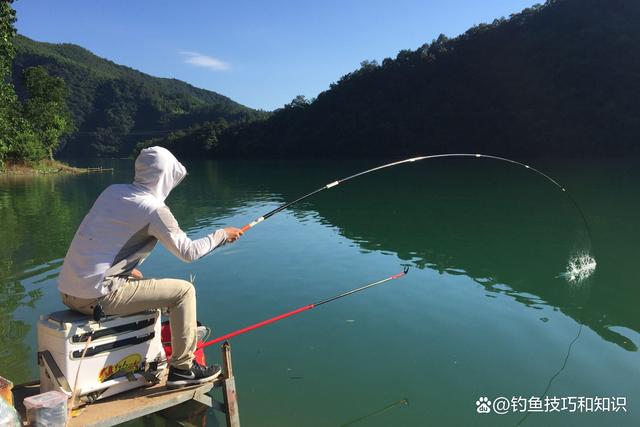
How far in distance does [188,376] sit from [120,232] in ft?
4.28

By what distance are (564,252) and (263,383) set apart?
950 centimetres

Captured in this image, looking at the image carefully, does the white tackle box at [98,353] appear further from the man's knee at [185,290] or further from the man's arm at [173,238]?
the man's arm at [173,238]

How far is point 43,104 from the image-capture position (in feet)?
177

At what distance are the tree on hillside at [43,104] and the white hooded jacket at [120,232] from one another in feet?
186

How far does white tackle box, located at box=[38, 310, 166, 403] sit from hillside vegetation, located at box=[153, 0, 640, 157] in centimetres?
6770

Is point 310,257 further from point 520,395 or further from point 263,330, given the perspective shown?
point 520,395

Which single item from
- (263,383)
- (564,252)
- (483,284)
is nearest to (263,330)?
(263,383)

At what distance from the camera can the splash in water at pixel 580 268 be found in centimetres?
1015

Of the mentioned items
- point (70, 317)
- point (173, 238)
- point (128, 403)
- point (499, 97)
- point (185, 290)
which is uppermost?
point (499, 97)

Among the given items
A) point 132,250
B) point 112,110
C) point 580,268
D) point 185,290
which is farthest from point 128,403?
point 112,110

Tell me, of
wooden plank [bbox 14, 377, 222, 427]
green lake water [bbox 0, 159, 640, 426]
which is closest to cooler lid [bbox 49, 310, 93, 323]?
wooden plank [bbox 14, 377, 222, 427]

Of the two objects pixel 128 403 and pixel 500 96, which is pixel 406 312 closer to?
pixel 128 403

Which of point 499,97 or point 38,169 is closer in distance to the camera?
point 38,169

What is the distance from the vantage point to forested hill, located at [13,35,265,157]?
14912 centimetres
